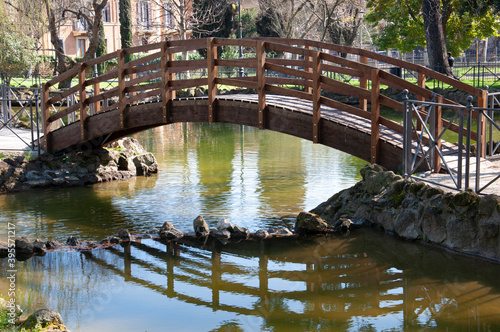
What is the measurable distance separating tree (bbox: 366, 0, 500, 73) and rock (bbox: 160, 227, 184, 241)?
20.2 m

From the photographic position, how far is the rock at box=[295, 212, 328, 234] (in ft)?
33.0

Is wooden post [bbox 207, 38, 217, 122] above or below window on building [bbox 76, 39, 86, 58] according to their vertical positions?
below

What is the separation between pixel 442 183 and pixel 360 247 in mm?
1454

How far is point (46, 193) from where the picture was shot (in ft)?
45.4

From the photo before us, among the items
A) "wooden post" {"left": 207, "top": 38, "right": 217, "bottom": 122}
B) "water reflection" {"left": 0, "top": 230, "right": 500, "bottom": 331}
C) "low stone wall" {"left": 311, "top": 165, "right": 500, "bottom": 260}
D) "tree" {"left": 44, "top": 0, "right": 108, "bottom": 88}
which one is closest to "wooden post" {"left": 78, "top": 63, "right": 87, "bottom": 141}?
"wooden post" {"left": 207, "top": 38, "right": 217, "bottom": 122}

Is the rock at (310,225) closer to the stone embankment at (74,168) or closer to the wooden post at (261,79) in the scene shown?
the wooden post at (261,79)

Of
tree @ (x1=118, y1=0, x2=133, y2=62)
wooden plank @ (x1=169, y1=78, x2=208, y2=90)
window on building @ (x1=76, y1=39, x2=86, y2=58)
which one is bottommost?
wooden plank @ (x1=169, y1=78, x2=208, y2=90)

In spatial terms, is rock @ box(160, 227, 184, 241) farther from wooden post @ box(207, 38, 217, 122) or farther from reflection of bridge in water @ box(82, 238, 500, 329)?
wooden post @ box(207, 38, 217, 122)

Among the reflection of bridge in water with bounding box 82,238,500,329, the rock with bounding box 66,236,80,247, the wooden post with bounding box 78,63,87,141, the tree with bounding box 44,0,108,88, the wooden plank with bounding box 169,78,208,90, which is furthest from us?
the tree with bounding box 44,0,108,88

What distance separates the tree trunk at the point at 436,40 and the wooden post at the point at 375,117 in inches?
695

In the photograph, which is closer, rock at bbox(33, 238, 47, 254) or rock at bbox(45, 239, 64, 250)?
rock at bbox(33, 238, 47, 254)

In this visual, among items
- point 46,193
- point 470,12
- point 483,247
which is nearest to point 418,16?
point 470,12

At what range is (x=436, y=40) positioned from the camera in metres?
28.1

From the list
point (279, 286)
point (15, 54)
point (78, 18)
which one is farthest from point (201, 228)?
point (15, 54)
